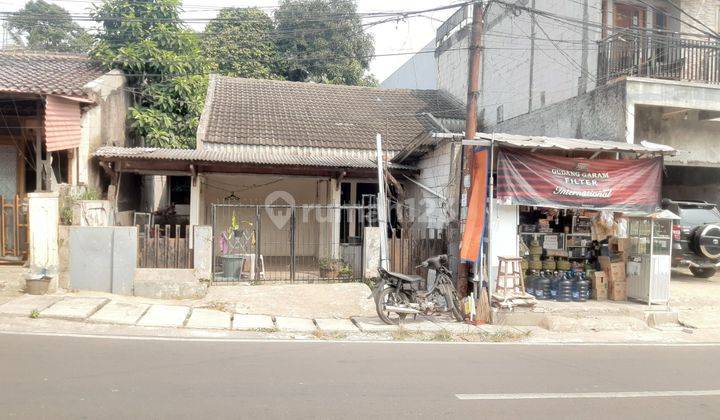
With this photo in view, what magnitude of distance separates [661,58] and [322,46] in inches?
693

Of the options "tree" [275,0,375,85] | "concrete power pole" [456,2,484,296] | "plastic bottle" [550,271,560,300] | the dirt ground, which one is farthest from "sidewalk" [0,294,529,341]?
"tree" [275,0,375,85]

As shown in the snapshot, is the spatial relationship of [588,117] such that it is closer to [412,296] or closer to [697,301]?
[697,301]

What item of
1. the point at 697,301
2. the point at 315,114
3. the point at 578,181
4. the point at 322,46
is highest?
the point at 322,46

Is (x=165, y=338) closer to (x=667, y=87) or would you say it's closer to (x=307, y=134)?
(x=307, y=134)

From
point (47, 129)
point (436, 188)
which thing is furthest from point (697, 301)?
point (47, 129)

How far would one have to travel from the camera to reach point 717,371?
6703mm

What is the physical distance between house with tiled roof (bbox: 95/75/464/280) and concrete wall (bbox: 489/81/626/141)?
3142mm

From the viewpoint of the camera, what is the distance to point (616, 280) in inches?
424

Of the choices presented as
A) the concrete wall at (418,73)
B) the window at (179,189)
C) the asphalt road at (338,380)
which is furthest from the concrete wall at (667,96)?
the window at (179,189)

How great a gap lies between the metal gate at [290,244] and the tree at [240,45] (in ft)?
38.8

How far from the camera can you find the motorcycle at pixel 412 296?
9.04 meters

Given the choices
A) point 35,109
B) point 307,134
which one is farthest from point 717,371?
point 35,109

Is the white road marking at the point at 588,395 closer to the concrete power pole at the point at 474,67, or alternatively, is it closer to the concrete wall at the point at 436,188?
the concrete power pole at the point at 474,67

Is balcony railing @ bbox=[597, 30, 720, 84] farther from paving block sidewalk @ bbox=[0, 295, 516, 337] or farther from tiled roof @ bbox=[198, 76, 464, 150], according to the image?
paving block sidewalk @ bbox=[0, 295, 516, 337]
